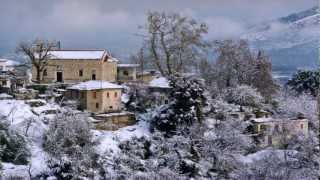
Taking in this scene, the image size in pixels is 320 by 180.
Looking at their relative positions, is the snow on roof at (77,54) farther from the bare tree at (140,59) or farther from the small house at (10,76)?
the bare tree at (140,59)

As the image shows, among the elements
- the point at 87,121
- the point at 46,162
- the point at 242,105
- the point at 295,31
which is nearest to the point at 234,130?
the point at 242,105

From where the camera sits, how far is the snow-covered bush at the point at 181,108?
13.0 meters

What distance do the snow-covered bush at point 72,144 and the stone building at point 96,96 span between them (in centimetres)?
121

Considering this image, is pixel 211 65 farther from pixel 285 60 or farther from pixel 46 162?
pixel 46 162

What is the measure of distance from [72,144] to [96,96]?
2001mm

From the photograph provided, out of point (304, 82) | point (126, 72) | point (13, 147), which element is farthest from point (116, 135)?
point (304, 82)

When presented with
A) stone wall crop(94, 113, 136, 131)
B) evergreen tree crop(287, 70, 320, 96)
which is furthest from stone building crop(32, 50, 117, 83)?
evergreen tree crop(287, 70, 320, 96)

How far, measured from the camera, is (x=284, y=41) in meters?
18.8

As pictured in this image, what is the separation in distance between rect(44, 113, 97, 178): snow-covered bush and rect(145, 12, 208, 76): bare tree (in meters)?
3.86

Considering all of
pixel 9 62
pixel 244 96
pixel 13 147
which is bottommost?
pixel 13 147

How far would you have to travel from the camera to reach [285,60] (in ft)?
59.0

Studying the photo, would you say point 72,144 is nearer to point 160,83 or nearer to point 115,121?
point 115,121

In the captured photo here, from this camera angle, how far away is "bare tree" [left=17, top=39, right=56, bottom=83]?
1520 cm

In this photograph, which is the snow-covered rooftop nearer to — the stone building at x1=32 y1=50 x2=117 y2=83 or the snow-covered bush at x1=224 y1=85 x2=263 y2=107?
the stone building at x1=32 y1=50 x2=117 y2=83
